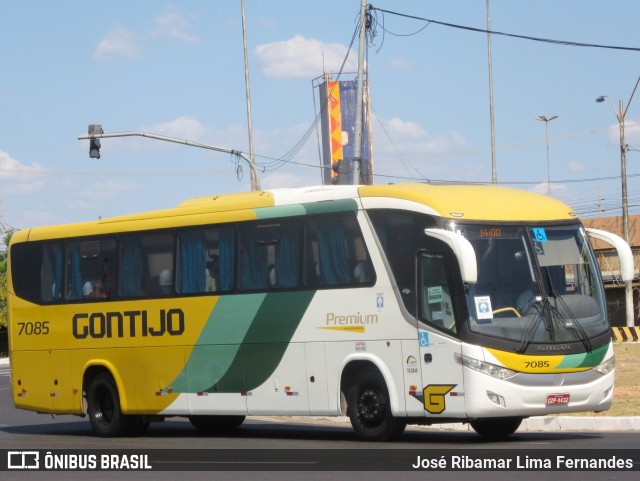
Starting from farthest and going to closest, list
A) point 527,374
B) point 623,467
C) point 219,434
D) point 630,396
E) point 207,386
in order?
point 630,396 < point 219,434 < point 207,386 < point 527,374 < point 623,467

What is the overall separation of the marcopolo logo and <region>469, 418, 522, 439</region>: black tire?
5699mm

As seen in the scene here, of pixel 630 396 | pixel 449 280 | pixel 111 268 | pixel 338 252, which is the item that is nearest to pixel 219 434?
pixel 111 268

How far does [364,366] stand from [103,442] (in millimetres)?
4633

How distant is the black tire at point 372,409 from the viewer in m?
15.9

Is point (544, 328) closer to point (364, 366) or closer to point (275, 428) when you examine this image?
point (364, 366)

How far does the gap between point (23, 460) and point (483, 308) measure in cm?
588

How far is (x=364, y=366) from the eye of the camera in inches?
645

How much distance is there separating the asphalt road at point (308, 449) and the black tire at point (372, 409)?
0.78 ft

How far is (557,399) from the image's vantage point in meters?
15.0

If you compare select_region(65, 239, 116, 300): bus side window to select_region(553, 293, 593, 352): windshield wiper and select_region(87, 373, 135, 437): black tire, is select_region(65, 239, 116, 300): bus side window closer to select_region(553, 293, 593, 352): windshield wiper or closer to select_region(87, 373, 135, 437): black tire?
select_region(87, 373, 135, 437): black tire

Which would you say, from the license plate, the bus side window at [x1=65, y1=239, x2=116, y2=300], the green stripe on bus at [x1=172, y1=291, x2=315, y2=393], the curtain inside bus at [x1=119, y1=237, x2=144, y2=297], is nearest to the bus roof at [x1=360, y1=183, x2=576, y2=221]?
the green stripe on bus at [x1=172, y1=291, x2=315, y2=393]

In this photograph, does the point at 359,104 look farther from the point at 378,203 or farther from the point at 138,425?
the point at 378,203

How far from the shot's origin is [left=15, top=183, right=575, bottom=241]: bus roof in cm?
1558

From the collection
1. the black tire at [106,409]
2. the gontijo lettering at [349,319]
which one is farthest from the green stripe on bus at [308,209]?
the black tire at [106,409]
